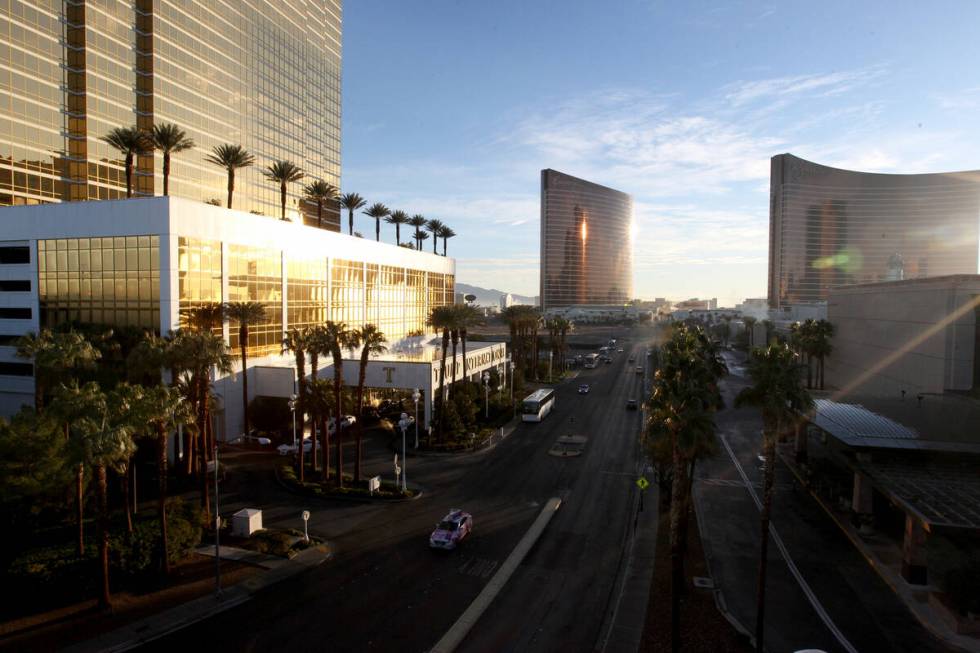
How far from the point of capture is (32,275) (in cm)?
4966

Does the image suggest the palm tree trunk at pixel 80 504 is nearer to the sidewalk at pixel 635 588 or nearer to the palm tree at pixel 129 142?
the sidewalk at pixel 635 588

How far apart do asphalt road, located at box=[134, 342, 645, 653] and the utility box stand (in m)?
2.15

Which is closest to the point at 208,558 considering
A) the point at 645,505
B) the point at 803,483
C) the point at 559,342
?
the point at 645,505

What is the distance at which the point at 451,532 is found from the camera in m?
27.8

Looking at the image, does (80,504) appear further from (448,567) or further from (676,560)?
(676,560)

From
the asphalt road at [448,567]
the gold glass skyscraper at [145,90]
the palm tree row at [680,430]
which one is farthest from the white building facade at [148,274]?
the palm tree row at [680,430]

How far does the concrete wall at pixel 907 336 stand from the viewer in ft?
122

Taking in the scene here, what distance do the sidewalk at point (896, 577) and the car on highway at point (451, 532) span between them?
19370 millimetres

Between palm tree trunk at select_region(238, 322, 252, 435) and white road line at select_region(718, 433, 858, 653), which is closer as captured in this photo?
white road line at select_region(718, 433, 858, 653)

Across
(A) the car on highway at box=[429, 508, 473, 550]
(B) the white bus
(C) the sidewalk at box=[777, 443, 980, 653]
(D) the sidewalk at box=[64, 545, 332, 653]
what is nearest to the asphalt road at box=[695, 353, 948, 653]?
(C) the sidewalk at box=[777, 443, 980, 653]

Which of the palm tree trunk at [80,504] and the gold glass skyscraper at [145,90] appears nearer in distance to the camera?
the palm tree trunk at [80,504]

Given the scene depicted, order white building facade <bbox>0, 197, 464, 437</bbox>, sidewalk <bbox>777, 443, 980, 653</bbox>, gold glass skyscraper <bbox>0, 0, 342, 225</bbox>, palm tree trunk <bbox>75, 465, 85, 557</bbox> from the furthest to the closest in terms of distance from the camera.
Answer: gold glass skyscraper <bbox>0, 0, 342, 225</bbox> < white building facade <bbox>0, 197, 464, 437</bbox> < palm tree trunk <bbox>75, 465, 85, 557</bbox> < sidewalk <bbox>777, 443, 980, 653</bbox>

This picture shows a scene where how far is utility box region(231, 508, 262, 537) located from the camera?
28.9 metres

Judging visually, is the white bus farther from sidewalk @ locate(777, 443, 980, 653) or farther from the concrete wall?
the concrete wall
